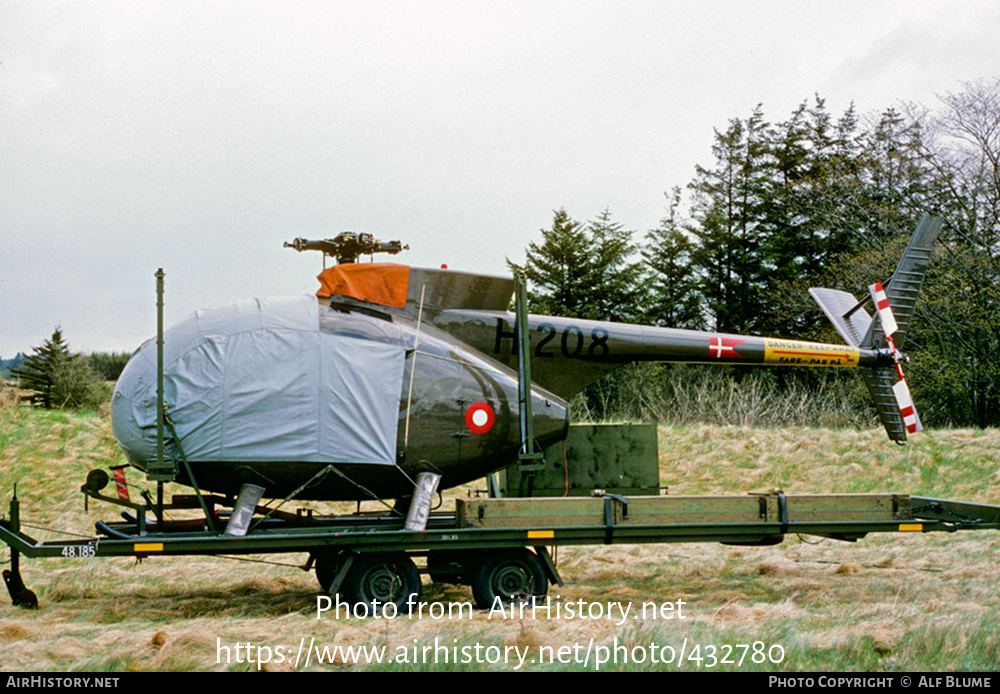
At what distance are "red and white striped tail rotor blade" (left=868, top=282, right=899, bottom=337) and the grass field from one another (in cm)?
272

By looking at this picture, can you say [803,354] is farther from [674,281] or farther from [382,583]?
[674,281]

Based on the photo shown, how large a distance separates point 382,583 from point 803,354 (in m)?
5.44

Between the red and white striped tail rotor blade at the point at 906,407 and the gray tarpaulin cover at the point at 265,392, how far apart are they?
20.1 ft

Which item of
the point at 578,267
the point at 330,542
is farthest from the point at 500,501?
the point at 578,267

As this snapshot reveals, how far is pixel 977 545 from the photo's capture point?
10.7m

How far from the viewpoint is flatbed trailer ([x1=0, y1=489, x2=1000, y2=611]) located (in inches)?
296

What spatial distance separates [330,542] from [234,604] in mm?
1668

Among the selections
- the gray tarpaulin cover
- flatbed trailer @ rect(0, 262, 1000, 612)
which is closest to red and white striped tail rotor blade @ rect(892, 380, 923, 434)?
flatbed trailer @ rect(0, 262, 1000, 612)

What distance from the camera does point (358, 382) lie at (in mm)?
7984

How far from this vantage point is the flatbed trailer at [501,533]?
7.52 metres

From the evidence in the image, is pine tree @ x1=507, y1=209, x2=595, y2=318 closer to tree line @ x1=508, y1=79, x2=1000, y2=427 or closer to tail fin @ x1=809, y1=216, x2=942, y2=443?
tree line @ x1=508, y1=79, x2=1000, y2=427

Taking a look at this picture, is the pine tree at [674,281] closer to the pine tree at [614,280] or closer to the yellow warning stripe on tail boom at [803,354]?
the pine tree at [614,280]

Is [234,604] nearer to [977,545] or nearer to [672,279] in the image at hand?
[977,545]

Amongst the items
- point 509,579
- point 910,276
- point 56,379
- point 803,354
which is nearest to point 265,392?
point 509,579
